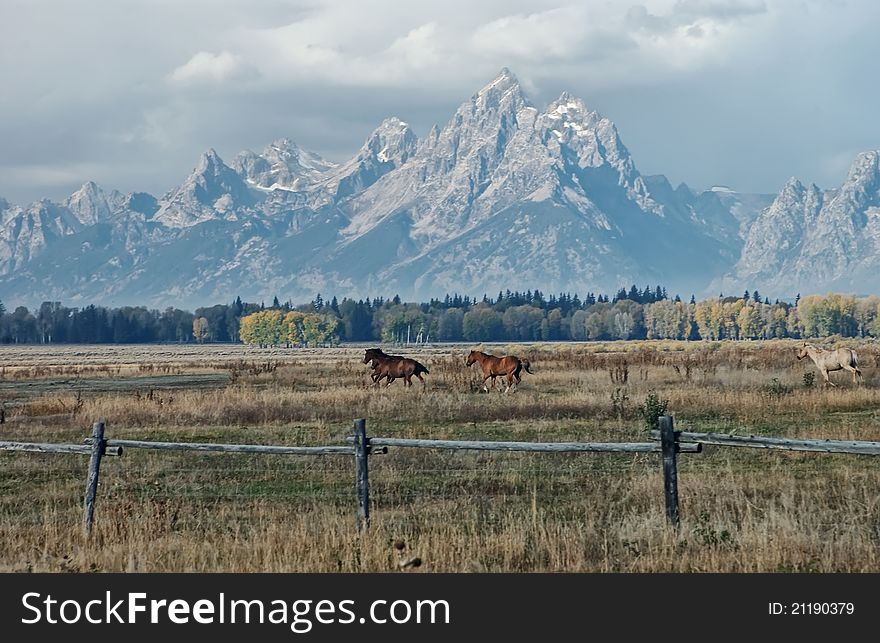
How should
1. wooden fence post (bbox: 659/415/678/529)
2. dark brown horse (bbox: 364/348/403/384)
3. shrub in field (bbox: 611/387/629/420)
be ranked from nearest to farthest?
wooden fence post (bbox: 659/415/678/529) → shrub in field (bbox: 611/387/629/420) → dark brown horse (bbox: 364/348/403/384)

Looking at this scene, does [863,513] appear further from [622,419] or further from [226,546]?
[622,419]

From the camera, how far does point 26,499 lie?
19.0 metres

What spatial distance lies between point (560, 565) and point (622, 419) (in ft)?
51.1

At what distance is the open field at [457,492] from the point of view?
13070 mm

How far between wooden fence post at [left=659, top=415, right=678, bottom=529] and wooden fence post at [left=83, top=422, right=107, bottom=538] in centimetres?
778

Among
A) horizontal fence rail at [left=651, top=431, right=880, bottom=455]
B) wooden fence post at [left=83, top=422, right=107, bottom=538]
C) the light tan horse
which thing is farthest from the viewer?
the light tan horse

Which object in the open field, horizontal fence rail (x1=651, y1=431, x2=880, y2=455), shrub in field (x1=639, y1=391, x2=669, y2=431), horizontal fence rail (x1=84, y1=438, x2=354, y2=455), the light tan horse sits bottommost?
the open field

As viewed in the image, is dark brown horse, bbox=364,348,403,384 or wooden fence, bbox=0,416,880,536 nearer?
wooden fence, bbox=0,416,880,536

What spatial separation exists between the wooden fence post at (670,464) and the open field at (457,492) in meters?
0.24

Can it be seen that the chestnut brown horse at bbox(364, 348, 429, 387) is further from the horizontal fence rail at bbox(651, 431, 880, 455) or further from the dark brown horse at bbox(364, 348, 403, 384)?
the horizontal fence rail at bbox(651, 431, 880, 455)

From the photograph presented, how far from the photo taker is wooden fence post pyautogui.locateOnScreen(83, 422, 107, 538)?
15.5 meters

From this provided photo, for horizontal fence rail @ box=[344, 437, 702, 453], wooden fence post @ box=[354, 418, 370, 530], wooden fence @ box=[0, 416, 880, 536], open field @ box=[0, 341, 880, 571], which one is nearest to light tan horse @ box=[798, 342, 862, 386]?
open field @ box=[0, 341, 880, 571]

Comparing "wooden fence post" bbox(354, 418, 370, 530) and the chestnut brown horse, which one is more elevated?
the chestnut brown horse
